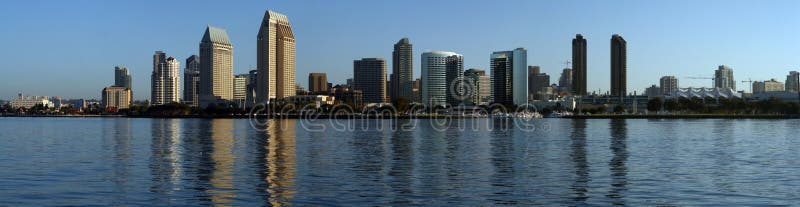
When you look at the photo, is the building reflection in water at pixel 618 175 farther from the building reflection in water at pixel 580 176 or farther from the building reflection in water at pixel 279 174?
the building reflection in water at pixel 279 174

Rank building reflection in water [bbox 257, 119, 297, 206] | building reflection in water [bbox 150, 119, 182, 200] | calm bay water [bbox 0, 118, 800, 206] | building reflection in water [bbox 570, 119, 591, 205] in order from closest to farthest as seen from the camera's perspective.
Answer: calm bay water [bbox 0, 118, 800, 206] < building reflection in water [bbox 257, 119, 297, 206] < building reflection in water [bbox 570, 119, 591, 205] < building reflection in water [bbox 150, 119, 182, 200]

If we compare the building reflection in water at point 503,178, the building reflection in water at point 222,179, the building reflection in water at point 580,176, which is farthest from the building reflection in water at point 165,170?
the building reflection in water at point 580,176

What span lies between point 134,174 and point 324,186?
1120 cm

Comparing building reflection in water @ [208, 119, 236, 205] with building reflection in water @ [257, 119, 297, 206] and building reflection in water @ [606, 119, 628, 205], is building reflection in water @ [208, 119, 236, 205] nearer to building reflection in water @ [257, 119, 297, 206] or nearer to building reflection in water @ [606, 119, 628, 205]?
building reflection in water @ [257, 119, 297, 206]

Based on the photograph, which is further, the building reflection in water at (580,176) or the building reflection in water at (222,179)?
the building reflection in water at (580,176)

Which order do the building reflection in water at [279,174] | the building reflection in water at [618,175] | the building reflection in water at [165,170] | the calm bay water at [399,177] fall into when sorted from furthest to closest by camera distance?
the building reflection in water at [165,170] < the building reflection in water at [618,175] < the building reflection in water at [279,174] < the calm bay water at [399,177]

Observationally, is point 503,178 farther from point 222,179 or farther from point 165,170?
point 165,170

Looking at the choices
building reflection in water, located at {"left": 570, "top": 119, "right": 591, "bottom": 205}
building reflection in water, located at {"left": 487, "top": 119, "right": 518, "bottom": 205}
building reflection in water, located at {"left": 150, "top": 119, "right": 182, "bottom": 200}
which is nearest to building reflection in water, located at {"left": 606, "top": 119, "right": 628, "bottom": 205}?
building reflection in water, located at {"left": 570, "top": 119, "right": 591, "bottom": 205}

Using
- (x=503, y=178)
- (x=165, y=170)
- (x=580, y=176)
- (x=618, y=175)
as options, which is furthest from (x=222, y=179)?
(x=618, y=175)

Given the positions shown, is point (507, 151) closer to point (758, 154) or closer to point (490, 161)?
point (490, 161)

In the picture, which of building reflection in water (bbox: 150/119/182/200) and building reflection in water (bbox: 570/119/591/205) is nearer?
building reflection in water (bbox: 570/119/591/205)

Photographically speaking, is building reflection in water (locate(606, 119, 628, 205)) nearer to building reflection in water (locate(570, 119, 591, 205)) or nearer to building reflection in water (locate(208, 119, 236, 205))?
building reflection in water (locate(570, 119, 591, 205))

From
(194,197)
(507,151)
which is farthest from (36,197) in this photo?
(507,151)

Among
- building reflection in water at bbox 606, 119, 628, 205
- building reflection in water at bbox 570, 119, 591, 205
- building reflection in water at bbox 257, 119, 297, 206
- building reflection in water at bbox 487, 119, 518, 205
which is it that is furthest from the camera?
building reflection in water at bbox 570, 119, 591, 205
